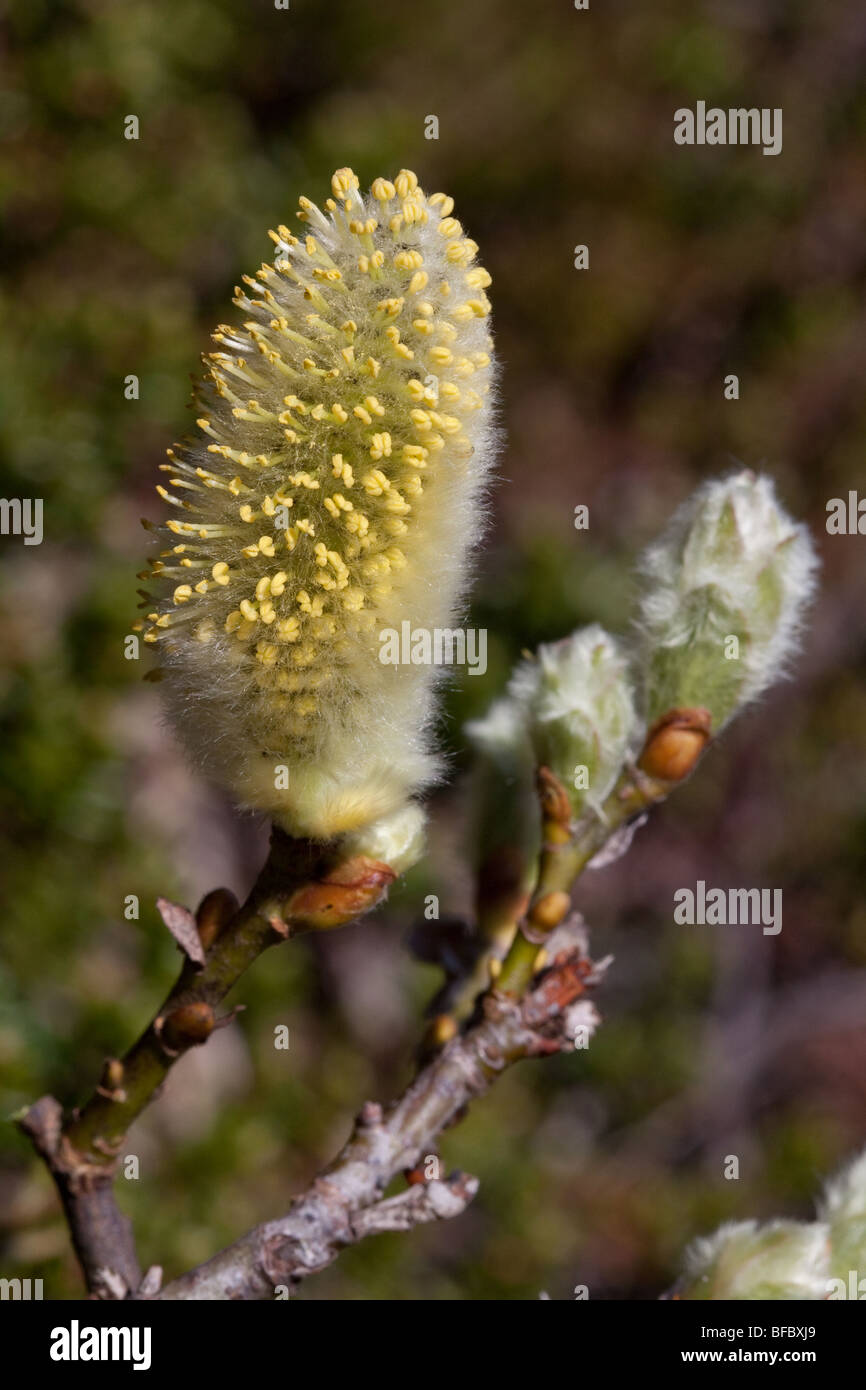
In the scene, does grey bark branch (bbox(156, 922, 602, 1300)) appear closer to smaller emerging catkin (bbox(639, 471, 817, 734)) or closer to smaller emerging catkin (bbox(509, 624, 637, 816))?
smaller emerging catkin (bbox(509, 624, 637, 816))

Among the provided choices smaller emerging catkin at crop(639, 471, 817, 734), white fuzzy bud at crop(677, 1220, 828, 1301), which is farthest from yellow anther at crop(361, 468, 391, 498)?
white fuzzy bud at crop(677, 1220, 828, 1301)

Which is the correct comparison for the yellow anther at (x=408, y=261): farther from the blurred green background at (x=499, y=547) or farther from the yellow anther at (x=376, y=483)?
the blurred green background at (x=499, y=547)

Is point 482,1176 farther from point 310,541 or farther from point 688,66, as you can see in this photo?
point 688,66

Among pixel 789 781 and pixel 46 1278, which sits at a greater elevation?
pixel 789 781

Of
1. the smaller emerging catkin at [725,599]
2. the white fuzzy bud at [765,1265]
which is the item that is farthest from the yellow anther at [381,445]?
the white fuzzy bud at [765,1265]

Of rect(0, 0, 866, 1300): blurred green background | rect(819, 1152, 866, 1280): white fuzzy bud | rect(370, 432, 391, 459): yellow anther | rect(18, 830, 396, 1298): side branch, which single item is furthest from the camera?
rect(0, 0, 866, 1300): blurred green background

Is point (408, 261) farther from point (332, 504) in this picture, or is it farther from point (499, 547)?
point (499, 547)

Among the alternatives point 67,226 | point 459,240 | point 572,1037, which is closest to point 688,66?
point 67,226
